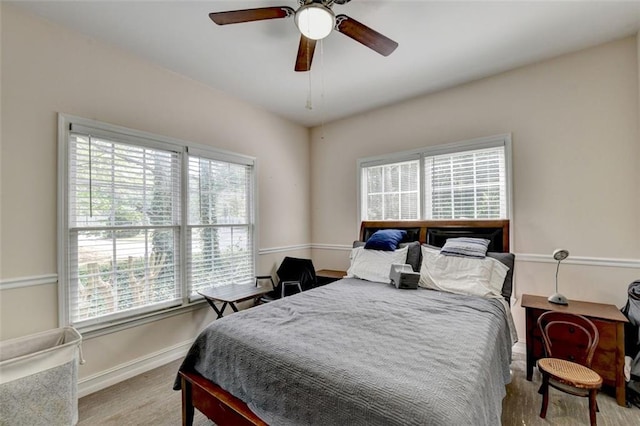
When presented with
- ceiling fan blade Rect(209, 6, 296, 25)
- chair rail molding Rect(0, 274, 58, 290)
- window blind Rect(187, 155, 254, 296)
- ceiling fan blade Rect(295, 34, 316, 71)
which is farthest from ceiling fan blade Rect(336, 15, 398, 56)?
chair rail molding Rect(0, 274, 58, 290)

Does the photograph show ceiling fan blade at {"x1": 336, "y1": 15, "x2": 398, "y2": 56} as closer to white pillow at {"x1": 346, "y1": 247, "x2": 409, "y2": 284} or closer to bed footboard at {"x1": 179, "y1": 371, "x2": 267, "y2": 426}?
white pillow at {"x1": 346, "y1": 247, "x2": 409, "y2": 284}

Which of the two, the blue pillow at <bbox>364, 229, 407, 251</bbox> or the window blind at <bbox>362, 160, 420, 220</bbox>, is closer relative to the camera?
the blue pillow at <bbox>364, 229, 407, 251</bbox>

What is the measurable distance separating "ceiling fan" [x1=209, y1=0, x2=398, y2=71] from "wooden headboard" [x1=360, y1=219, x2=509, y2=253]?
1918 millimetres

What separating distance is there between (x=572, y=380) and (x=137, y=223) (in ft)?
11.4

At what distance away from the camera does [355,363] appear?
132 cm

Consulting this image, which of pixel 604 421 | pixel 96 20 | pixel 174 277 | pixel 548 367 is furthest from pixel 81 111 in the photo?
pixel 604 421

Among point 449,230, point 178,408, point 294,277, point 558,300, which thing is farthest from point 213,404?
point 558,300

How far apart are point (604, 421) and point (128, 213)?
392 centimetres

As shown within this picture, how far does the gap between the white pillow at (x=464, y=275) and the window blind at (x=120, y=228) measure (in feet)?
8.30

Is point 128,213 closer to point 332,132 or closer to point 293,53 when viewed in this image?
point 293,53

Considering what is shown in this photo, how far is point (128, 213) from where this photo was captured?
2.61 meters

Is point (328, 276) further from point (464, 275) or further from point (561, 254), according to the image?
point (561, 254)

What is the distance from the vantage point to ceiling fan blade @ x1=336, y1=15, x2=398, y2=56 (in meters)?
1.81

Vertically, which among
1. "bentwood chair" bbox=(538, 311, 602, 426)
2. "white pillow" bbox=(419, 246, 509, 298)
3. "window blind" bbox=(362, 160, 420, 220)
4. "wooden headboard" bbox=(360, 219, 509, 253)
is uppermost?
"window blind" bbox=(362, 160, 420, 220)
